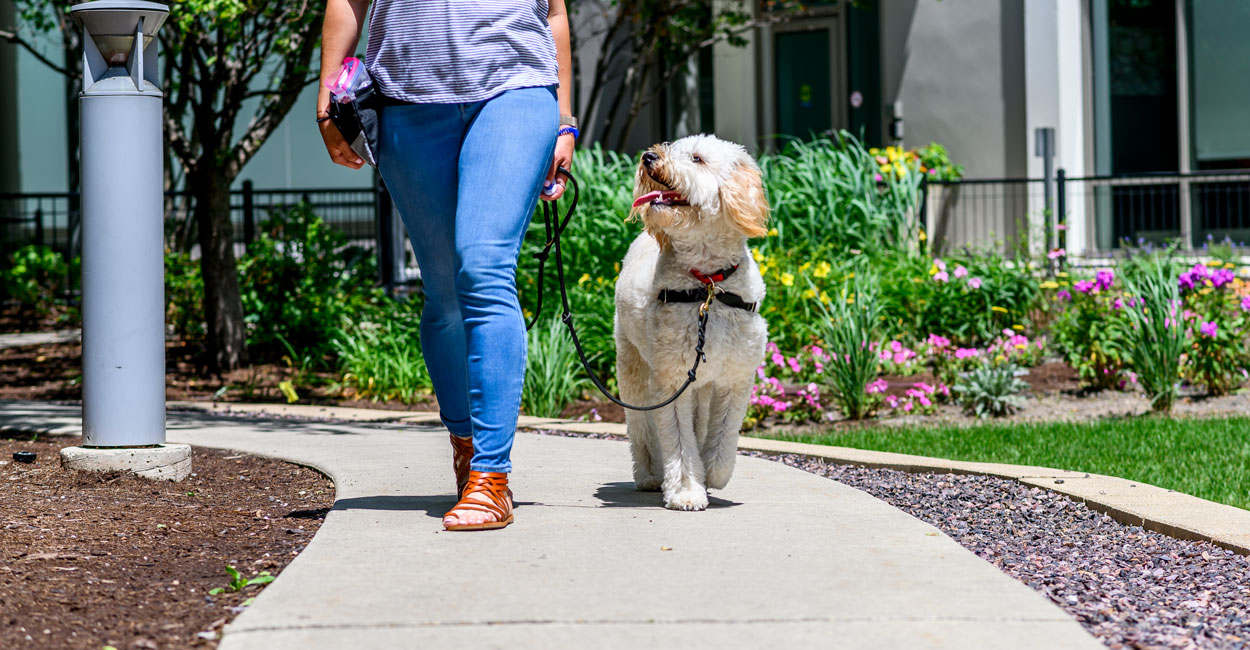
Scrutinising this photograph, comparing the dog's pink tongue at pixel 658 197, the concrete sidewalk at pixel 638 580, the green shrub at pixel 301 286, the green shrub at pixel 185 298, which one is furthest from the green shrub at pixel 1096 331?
the green shrub at pixel 185 298

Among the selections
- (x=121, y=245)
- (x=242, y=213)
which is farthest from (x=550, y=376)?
(x=242, y=213)

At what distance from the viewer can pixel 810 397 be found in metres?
7.46

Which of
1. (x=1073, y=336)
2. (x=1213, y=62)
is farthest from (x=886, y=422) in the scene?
(x=1213, y=62)

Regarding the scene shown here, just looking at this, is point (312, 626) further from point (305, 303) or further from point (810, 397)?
point (305, 303)

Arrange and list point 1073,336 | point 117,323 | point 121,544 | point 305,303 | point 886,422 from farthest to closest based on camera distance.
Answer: point 305,303, point 1073,336, point 886,422, point 117,323, point 121,544

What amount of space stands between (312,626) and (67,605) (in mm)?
727

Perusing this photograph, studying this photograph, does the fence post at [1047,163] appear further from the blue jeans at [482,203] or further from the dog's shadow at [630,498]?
the blue jeans at [482,203]

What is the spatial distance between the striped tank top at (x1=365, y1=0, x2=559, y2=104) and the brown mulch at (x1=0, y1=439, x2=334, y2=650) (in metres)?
1.28

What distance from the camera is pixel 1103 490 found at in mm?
4719

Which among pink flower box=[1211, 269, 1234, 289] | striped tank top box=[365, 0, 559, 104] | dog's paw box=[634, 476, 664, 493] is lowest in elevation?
dog's paw box=[634, 476, 664, 493]

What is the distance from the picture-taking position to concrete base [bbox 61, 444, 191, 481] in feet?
15.0

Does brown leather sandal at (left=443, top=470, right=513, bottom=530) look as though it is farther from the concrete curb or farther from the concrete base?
the concrete curb

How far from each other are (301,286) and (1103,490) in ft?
22.3

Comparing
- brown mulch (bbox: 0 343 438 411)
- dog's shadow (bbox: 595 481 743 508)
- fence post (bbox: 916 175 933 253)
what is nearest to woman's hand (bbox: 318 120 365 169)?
dog's shadow (bbox: 595 481 743 508)
